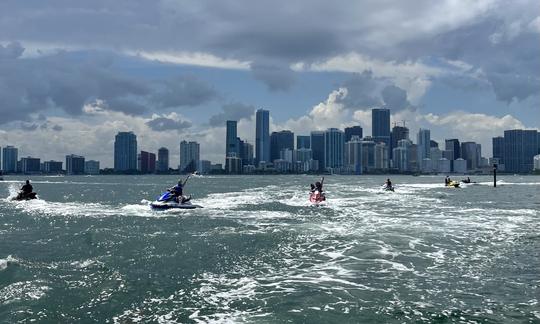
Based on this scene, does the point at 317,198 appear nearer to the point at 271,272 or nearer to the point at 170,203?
the point at 170,203

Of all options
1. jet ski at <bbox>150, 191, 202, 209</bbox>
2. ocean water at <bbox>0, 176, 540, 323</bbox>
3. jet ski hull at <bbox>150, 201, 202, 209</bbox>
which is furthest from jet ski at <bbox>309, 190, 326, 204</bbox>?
ocean water at <bbox>0, 176, 540, 323</bbox>

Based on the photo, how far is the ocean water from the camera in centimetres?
1677

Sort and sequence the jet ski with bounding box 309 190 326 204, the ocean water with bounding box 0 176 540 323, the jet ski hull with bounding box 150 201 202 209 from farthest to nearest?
the jet ski with bounding box 309 190 326 204
the jet ski hull with bounding box 150 201 202 209
the ocean water with bounding box 0 176 540 323

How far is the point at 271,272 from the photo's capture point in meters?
22.9

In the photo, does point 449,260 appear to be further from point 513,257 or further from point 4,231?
point 4,231

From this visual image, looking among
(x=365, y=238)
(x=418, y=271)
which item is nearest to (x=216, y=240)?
(x=365, y=238)

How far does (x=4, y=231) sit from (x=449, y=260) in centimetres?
3209

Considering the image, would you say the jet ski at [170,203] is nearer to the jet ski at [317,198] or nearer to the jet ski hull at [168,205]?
the jet ski hull at [168,205]

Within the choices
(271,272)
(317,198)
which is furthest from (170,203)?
(271,272)

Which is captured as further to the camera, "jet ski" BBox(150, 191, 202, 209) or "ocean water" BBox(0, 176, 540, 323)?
"jet ski" BBox(150, 191, 202, 209)

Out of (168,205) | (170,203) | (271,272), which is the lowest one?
(271,272)

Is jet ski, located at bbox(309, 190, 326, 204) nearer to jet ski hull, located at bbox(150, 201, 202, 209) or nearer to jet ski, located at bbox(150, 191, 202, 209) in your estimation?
jet ski, located at bbox(150, 191, 202, 209)

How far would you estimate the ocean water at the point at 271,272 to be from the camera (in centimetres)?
1677

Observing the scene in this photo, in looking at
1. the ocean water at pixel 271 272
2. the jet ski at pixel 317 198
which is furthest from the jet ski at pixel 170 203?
the jet ski at pixel 317 198
